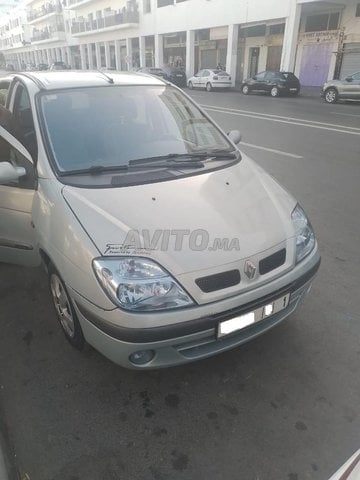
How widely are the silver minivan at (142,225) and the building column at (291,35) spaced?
22424 mm

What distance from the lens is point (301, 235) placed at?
2.58 meters

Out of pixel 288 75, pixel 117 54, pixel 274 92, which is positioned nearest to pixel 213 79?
pixel 274 92

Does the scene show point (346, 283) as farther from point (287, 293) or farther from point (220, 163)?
point (220, 163)

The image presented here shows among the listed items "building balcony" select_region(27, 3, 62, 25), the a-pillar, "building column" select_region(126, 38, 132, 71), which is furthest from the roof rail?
"building balcony" select_region(27, 3, 62, 25)

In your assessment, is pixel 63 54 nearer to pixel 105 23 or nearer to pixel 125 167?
pixel 105 23

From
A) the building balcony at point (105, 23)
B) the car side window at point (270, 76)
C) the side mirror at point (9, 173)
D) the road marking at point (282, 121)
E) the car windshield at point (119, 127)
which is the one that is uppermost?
the building balcony at point (105, 23)

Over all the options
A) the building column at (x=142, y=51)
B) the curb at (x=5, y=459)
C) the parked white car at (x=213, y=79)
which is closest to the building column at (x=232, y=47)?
the parked white car at (x=213, y=79)

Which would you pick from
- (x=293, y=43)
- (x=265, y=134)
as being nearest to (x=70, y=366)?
(x=265, y=134)

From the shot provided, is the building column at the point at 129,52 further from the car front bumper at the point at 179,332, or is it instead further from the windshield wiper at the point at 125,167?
the car front bumper at the point at 179,332

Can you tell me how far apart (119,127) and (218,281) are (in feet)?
5.34

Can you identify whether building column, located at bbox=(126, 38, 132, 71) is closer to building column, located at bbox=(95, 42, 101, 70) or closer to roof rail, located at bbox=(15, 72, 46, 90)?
building column, located at bbox=(95, 42, 101, 70)

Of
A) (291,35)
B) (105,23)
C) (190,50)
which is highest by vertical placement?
(105,23)

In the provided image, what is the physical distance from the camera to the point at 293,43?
22.5m

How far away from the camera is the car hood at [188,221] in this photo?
7.01ft
